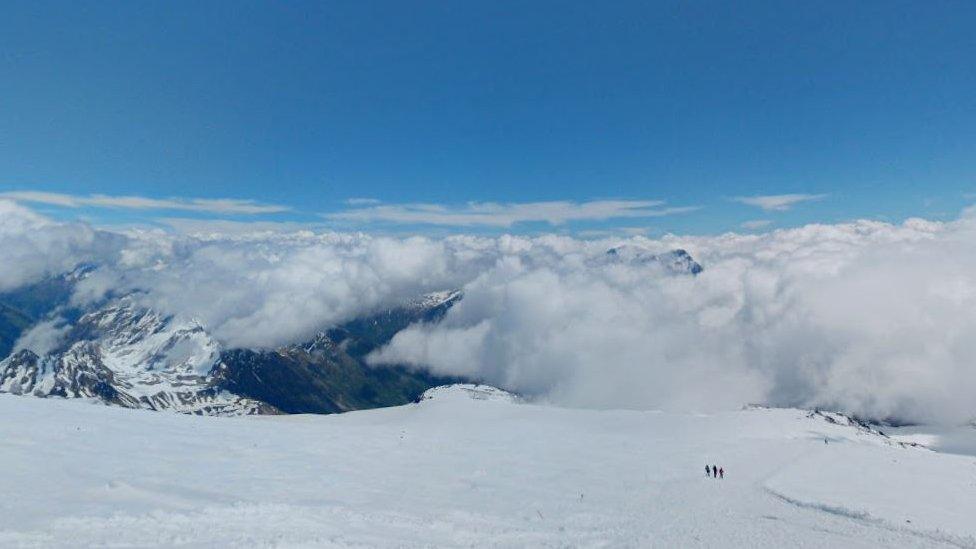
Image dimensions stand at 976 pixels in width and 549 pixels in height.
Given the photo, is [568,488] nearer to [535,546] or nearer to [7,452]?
[535,546]

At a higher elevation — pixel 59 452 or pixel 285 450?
pixel 59 452

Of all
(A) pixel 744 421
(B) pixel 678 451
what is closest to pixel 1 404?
(B) pixel 678 451

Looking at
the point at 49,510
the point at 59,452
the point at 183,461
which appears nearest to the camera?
the point at 49,510

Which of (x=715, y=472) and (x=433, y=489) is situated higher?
(x=433, y=489)

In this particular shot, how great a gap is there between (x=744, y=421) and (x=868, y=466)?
3279cm

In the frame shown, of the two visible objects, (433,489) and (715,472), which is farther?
(715,472)

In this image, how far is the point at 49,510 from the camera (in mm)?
22281

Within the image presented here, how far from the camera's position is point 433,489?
36.3 metres

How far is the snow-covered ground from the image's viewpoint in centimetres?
2373

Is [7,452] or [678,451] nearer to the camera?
[7,452]

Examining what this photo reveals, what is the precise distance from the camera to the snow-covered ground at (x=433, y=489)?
2373cm

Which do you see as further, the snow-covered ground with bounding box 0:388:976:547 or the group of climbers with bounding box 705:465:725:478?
the group of climbers with bounding box 705:465:725:478

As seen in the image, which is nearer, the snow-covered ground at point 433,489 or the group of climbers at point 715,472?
the snow-covered ground at point 433,489

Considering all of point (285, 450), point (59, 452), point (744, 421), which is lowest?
point (744, 421)
